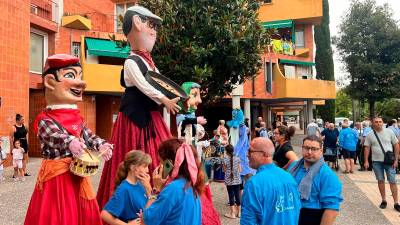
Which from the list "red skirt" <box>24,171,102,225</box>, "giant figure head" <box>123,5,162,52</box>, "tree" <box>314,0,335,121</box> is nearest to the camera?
"red skirt" <box>24,171,102,225</box>

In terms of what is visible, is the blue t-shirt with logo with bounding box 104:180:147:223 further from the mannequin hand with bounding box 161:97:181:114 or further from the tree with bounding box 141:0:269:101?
the tree with bounding box 141:0:269:101

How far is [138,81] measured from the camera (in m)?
4.21

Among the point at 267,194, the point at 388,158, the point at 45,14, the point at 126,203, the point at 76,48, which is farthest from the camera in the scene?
the point at 76,48

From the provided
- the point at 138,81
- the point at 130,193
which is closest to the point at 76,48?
the point at 138,81

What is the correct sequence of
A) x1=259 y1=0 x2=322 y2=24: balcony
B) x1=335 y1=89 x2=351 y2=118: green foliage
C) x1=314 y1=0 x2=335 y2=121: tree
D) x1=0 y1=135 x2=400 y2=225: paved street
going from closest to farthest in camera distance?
x1=0 y1=135 x2=400 y2=225: paved street → x1=259 y1=0 x2=322 y2=24: balcony → x1=314 y1=0 x2=335 y2=121: tree → x1=335 y1=89 x2=351 y2=118: green foliage

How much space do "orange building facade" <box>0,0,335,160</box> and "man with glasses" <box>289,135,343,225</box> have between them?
8.12 meters

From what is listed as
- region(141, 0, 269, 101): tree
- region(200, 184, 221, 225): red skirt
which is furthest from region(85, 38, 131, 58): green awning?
region(200, 184, 221, 225): red skirt

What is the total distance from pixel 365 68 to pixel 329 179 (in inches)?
809

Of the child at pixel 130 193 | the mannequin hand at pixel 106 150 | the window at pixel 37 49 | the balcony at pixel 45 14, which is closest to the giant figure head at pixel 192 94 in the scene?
the mannequin hand at pixel 106 150

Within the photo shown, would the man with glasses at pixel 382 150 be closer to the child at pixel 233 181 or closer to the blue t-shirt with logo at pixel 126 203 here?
the child at pixel 233 181

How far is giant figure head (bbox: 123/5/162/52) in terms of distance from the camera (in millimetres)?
4535

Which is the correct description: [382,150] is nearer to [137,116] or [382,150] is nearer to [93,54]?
[137,116]

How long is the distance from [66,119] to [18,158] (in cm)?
808

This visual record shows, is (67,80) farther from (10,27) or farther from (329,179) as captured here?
(10,27)
